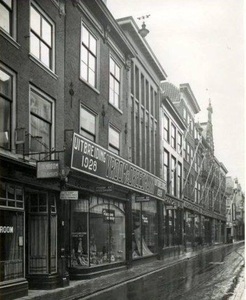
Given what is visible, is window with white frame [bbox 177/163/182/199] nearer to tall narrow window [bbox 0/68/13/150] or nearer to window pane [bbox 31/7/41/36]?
window pane [bbox 31/7/41/36]

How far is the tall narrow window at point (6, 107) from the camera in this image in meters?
11.2

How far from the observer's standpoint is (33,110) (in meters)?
13.0

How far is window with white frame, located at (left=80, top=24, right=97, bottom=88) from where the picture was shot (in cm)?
1681

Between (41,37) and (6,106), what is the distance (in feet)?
10.1

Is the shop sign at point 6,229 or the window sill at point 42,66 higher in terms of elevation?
the window sill at point 42,66

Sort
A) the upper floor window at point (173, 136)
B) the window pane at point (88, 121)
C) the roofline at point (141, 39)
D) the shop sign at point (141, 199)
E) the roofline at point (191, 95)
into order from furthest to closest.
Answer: the roofline at point (191, 95), the upper floor window at point (173, 136), the roofline at point (141, 39), the shop sign at point (141, 199), the window pane at point (88, 121)

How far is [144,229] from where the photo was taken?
23.8 metres

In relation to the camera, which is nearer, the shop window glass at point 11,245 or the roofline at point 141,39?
the shop window glass at point 11,245

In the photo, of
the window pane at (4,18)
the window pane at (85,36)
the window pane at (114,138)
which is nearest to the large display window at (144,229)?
the window pane at (114,138)

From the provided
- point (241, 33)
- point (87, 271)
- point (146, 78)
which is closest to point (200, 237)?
point (146, 78)

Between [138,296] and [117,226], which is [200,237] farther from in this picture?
[138,296]

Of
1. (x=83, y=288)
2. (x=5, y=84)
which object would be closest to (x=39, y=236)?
(x=83, y=288)

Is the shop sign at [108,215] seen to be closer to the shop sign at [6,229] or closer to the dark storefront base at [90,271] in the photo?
the dark storefront base at [90,271]

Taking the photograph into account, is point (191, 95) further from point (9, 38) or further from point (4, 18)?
point (4, 18)
